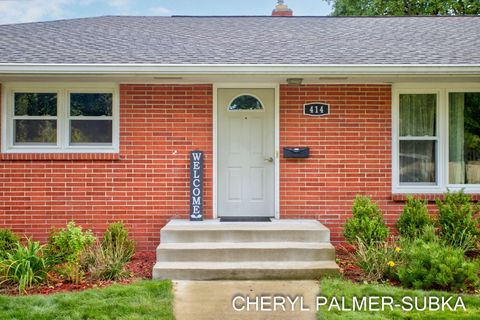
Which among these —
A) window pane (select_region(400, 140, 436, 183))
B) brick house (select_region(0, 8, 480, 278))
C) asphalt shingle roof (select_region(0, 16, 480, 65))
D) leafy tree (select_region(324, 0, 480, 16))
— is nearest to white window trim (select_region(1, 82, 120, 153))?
brick house (select_region(0, 8, 480, 278))

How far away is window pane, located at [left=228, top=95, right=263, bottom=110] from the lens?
7480 mm

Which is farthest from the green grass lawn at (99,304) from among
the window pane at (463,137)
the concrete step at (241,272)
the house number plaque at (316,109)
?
the window pane at (463,137)

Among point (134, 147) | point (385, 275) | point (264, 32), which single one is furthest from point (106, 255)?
point (264, 32)

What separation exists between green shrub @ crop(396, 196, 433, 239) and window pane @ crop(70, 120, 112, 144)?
187 inches

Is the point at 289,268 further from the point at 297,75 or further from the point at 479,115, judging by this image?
the point at 479,115

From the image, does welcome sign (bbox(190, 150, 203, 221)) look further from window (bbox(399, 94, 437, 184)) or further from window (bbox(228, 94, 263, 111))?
window (bbox(399, 94, 437, 184))

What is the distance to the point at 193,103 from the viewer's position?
23.7 ft

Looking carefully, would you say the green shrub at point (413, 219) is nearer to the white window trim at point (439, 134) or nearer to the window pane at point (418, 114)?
the white window trim at point (439, 134)

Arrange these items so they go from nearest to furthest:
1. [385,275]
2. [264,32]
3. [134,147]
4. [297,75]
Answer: [385,275]
[297,75]
[134,147]
[264,32]

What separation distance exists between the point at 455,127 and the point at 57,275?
6435mm

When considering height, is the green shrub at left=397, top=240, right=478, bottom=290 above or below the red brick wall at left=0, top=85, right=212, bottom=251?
below

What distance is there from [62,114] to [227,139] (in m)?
2.68

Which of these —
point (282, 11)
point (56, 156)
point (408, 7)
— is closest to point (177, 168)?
point (56, 156)

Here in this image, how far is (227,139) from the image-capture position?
7.48m
